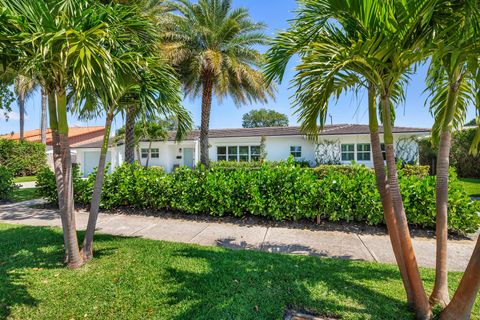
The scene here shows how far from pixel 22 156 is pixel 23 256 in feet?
68.5

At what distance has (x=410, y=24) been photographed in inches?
94.4

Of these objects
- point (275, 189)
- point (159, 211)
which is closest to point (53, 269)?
point (159, 211)

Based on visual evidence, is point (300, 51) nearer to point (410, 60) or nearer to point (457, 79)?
point (410, 60)

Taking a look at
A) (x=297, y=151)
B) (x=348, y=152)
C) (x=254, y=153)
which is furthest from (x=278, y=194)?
(x=254, y=153)

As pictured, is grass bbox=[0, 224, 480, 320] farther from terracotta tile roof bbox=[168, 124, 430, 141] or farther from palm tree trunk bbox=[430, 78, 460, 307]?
terracotta tile roof bbox=[168, 124, 430, 141]

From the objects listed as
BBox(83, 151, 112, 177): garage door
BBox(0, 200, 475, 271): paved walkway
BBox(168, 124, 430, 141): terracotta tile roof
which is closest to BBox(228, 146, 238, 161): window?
BBox(168, 124, 430, 141): terracotta tile roof

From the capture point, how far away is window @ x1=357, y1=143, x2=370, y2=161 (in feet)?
65.2

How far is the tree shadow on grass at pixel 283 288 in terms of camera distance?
2.96 meters

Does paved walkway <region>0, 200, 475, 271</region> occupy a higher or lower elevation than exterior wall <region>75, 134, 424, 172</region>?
lower

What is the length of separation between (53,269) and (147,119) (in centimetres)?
290

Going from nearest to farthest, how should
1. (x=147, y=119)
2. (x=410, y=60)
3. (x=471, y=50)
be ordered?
(x=471, y=50) < (x=410, y=60) < (x=147, y=119)

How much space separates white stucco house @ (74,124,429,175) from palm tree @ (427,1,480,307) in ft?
45.4

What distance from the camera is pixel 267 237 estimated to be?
575 cm

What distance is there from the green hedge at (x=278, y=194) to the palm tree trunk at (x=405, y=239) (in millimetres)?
3334
